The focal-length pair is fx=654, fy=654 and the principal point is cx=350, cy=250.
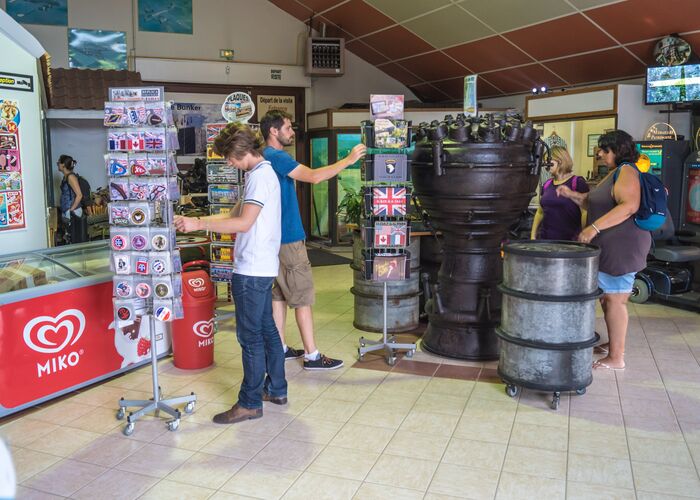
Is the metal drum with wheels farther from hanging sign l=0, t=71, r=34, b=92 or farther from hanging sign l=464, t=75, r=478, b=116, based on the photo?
hanging sign l=0, t=71, r=34, b=92

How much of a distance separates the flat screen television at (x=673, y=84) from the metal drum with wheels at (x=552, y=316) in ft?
12.7

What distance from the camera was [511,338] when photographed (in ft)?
13.3

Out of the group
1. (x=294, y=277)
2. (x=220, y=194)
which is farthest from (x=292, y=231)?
(x=220, y=194)

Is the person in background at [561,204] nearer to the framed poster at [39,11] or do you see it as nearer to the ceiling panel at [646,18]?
the ceiling panel at [646,18]

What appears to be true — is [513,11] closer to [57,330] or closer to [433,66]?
[433,66]

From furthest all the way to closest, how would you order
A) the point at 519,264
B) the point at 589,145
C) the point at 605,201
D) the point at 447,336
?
1. the point at 589,145
2. the point at 447,336
3. the point at 605,201
4. the point at 519,264

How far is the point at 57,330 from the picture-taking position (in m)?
4.09

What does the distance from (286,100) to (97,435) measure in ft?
27.9

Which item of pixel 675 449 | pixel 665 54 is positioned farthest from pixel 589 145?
pixel 675 449

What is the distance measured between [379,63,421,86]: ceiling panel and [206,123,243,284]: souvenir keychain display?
19.5 ft

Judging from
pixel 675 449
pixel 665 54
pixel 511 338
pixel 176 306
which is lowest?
pixel 675 449

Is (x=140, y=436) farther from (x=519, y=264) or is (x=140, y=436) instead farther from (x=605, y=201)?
→ (x=605, y=201)

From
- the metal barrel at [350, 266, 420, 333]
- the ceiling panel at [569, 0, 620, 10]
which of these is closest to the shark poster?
the ceiling panel at [569, 0, 620, 10]

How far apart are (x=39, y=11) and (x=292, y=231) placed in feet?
25.5
